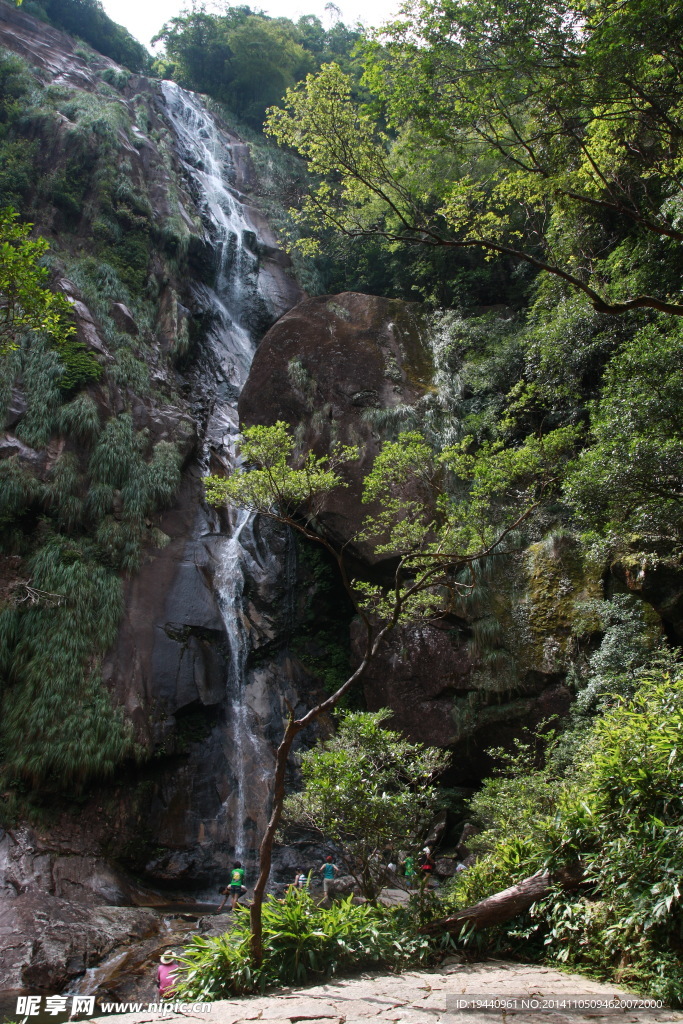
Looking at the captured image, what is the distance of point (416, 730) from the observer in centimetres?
1165

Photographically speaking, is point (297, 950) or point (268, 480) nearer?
point (297, 950)

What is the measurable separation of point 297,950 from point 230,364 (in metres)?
17.1

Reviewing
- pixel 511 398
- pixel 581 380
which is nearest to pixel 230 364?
pixel 511 398

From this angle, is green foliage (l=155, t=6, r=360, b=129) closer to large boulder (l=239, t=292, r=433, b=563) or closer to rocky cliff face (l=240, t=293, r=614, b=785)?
large boulder (l=239, t=292, r=433, b=563)

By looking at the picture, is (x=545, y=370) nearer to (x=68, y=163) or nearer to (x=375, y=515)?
(x=375, y=515)

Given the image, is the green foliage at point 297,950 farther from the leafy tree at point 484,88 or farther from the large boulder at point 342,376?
the large boulder at point 342,376

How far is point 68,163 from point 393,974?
21.3 m

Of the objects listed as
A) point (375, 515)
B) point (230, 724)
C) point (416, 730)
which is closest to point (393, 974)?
point (416, 730)

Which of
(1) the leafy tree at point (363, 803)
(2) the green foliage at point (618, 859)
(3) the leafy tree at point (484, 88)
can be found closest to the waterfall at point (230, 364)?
(1) the leafy tree at point (363, 803)

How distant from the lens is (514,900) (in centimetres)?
579

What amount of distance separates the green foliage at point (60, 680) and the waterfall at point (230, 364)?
251cm

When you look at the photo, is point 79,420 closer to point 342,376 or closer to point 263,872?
point 342,376

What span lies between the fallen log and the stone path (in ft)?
1.64

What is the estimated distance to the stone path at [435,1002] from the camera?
3975mm
